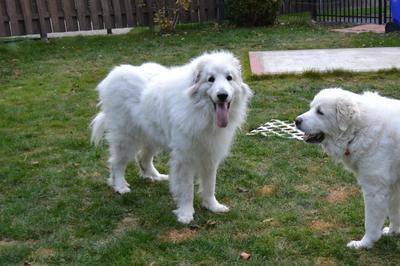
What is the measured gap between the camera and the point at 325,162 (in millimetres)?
6004

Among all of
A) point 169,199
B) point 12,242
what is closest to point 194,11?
point 169,199

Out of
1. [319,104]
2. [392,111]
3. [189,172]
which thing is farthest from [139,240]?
[392,111]

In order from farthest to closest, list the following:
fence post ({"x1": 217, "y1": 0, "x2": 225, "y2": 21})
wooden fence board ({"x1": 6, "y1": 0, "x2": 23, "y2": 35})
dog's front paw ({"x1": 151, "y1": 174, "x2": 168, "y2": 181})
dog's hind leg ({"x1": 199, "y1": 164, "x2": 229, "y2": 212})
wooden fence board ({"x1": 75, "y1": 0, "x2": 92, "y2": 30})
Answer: fence post ({"x1": 217, "y1": 0, "x2": 225, "y2": 21})
wooden fence board ({"x1": 75, "y1": 0, "x2": 92, "y2": 30})
wooden fence board ({"x1": 6, "y1": 0, "x2": 23, "y2": 35})
dog's front paw ({"x1": 151, "y1": 174, "x2": 168, "y2": 181})
dog's hind leg ({"x1": 199, "y1": 164, "x2": 229, "y2": 212})

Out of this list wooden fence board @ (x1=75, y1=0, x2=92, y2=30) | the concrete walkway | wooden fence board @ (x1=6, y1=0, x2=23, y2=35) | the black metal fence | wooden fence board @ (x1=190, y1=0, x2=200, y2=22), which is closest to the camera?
the concrete walkway

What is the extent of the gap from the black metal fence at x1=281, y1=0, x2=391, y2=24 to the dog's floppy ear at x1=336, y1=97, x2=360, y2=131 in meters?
13.4

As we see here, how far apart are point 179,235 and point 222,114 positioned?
44.1 inches

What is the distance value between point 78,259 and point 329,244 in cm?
202

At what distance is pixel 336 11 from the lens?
713 inches

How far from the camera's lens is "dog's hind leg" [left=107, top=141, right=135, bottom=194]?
5.58 metres

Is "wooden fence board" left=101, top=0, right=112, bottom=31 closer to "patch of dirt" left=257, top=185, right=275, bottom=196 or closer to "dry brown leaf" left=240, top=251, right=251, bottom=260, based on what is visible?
"patch of dirt" left=257, top=185, right=275, bottom=196

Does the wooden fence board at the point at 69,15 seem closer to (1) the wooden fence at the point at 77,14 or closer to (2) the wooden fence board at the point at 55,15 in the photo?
(1) the wooden fence at the point at 77,14

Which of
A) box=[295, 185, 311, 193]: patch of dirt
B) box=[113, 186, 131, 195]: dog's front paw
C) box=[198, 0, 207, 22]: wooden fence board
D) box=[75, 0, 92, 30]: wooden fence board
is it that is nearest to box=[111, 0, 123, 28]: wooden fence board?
box=[75, 0, 92, 30]: wooden fence board

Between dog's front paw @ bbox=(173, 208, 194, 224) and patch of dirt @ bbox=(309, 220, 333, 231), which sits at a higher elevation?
dog's front paw @ bbox=(173, 208, 194, 224)

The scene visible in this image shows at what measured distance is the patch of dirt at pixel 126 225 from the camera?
4.75 m
